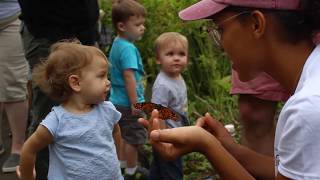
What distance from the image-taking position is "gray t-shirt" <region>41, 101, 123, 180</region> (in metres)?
3.11

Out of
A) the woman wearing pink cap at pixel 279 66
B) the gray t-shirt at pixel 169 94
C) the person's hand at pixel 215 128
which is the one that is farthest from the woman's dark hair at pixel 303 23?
→ the gray t-shirt at pixel 169 94

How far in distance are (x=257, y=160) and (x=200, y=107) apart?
9.93 ft

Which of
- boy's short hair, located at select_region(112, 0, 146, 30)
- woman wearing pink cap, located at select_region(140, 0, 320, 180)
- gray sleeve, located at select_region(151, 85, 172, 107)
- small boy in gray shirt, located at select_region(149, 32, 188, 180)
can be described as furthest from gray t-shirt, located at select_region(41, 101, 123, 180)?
boy's short hair, located at select_region(112, 0, 146, 30)

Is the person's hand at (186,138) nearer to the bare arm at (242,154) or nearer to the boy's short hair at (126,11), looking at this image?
the bare arm at (242,154)

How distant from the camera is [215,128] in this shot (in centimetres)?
262

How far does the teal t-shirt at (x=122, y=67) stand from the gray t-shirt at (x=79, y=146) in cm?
146

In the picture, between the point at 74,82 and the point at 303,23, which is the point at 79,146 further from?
the point at 303,23

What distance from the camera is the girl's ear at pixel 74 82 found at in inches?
124

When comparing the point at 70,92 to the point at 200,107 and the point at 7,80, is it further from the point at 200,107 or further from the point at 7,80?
the point at 200,107

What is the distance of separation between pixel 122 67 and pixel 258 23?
277cm

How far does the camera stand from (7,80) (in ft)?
15.2

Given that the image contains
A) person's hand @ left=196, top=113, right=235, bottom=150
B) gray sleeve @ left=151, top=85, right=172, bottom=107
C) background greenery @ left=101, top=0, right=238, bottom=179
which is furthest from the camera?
background greenery @ left=101, top=0, right=238, bottom=179

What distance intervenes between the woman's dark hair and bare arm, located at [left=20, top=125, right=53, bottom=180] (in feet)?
5.14

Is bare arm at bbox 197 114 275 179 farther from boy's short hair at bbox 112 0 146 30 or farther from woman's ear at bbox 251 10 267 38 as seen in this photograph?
boy's short hair at bbox 112 0 146 30
